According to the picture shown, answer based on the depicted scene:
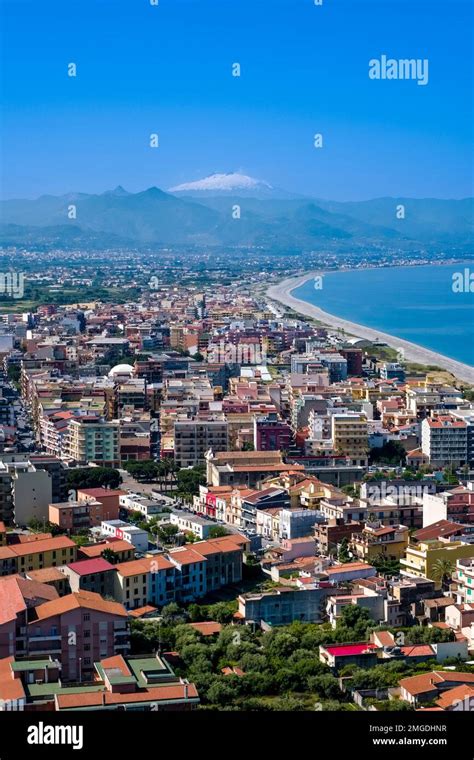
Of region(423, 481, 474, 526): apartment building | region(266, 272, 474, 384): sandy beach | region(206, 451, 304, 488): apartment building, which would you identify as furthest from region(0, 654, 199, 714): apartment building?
region(266, 272, 474, 384): sandy beach

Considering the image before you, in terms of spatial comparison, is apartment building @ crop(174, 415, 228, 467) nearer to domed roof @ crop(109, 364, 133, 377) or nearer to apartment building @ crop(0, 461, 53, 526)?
apartment building @ crop(0, 461, 53, 526)

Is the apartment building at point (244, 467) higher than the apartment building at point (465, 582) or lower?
higher

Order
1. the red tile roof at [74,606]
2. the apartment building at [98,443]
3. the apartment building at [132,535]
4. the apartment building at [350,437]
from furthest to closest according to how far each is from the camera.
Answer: the apartment building at [350,437]
the apartment building at [98,443]
the apartment building at [132,535]
the red tile roof at [74,606]

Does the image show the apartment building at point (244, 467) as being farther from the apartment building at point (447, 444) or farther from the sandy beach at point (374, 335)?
the sandy beach at point (374, 335)

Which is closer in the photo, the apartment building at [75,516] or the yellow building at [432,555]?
the yellow building at [432,555]

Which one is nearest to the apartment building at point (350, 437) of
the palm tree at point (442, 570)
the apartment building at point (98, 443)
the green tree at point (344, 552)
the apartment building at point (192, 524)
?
the apartment building at point (98, 443)

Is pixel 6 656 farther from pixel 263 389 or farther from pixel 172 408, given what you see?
pixel 263 389

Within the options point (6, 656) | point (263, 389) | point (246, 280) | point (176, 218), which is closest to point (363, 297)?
point (246, 280)
